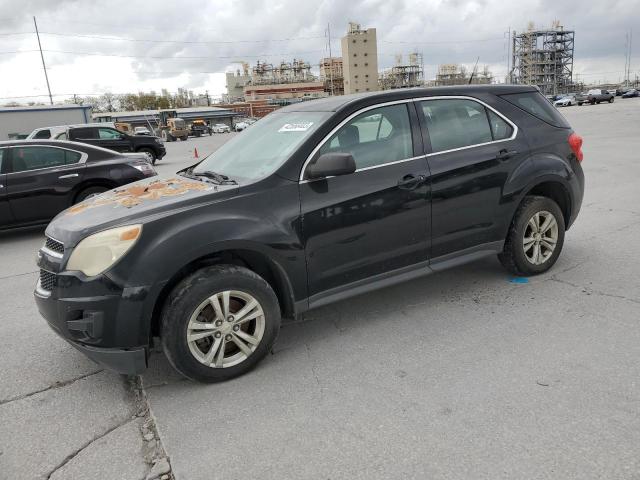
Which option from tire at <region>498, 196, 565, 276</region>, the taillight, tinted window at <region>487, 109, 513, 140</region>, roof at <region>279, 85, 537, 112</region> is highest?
roof at <region>279, 85, 537, 112</region>

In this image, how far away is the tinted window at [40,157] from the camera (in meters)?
7.74

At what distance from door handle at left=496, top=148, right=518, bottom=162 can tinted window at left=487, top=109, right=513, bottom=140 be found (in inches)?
5.1

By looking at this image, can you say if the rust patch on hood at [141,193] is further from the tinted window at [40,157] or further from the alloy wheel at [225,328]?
the tinted window at [40,157]

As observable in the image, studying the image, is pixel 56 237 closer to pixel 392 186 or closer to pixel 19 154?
pixel 392 186

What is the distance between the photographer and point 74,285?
2.94 m

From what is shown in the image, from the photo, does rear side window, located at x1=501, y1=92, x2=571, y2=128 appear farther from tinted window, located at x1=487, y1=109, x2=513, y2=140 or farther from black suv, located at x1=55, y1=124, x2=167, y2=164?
black suv, located at x1=55, y1=124, x2=167, y2=164

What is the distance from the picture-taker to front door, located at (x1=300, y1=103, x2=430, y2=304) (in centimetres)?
346

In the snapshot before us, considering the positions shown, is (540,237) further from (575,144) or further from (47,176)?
(47,176)

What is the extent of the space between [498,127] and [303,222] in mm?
2094

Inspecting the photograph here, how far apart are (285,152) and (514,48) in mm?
133700

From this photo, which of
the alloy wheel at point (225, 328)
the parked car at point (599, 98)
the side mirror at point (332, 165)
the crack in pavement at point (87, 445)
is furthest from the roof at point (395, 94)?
the parked car at point (599, 98)

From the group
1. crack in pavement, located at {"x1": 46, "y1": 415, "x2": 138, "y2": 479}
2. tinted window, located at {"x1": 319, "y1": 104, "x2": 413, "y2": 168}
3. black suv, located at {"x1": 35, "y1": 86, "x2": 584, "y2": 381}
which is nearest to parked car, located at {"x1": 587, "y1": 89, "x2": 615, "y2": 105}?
black suv, located at {"x1": 35, "y1": 86, "x2": 584, "y2": 381}

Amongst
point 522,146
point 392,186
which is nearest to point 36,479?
point 392,186

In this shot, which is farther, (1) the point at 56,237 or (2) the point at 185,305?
(1) the point at 56,237
